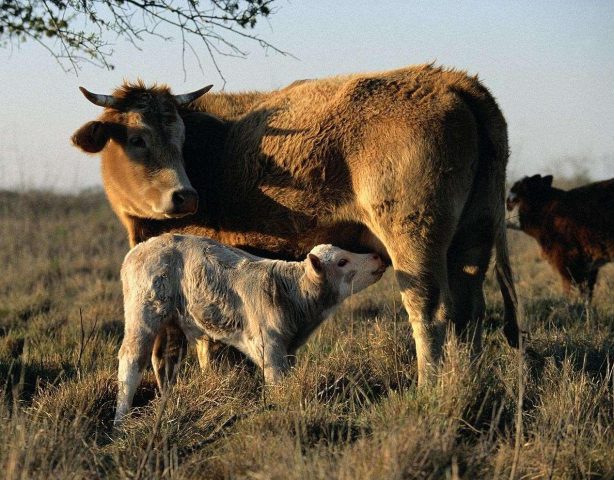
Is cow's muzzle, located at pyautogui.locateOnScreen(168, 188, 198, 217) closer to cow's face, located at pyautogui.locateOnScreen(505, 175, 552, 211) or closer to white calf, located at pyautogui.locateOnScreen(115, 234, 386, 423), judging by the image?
white calf, located at pyautogui.locateOnScreen(115, 234, 386, 423)

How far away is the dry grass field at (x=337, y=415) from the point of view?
12.5ft

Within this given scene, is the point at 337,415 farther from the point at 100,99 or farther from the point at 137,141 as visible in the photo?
the point at 100,99

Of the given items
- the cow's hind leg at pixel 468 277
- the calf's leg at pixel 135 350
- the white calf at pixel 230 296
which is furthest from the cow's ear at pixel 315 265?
the cow's hind leg at pixel 468 277

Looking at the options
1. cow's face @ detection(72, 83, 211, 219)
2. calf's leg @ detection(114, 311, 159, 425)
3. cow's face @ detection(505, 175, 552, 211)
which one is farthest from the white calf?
cow's face @ detection(505, 175, 552, 211)

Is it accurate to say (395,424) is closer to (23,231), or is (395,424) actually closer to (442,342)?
(442,342)

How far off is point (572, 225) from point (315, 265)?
6.47 m

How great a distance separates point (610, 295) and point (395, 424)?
6603 millimetres

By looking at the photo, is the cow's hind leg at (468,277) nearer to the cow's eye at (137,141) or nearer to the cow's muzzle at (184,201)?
the cow's muzzle at (184,201)

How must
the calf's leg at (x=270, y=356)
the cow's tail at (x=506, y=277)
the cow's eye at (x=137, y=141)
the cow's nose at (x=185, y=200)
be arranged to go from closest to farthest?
the calf's leg at (x=270, y=356) < the cow's nose at (x=185, y=200) < the cow's tail at (x=506, y=277) < the cow's eye at (x=137, y=141)

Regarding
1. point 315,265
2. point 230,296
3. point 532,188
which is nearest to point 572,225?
point 532,188

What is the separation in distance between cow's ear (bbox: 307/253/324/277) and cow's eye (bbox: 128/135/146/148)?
1.91 metres

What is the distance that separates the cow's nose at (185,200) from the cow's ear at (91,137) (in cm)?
93

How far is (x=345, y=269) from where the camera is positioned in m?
5.92

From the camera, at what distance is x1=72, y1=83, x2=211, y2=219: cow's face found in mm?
6586
